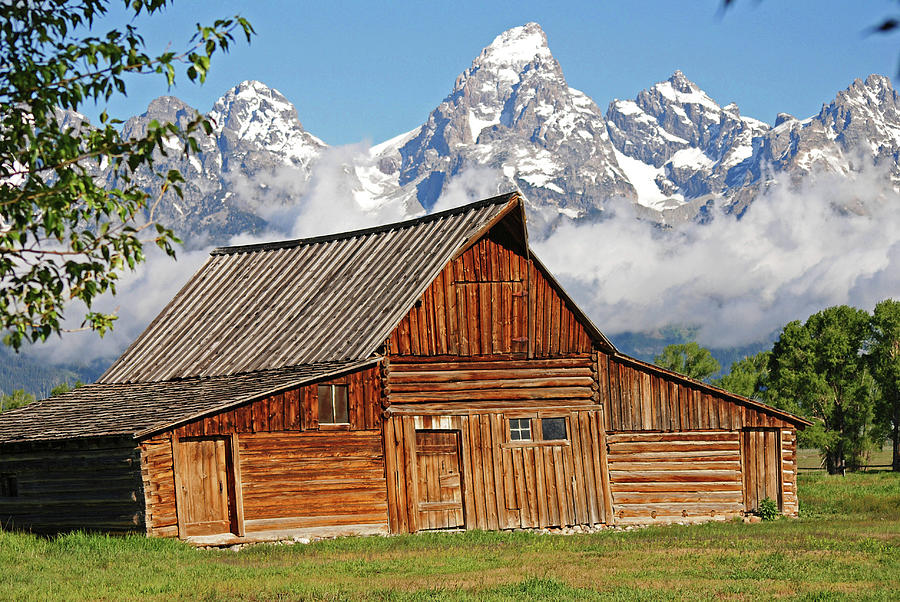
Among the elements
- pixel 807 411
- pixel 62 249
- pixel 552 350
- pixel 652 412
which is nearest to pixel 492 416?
pixel 552 350

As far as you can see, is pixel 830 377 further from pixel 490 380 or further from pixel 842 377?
pixel 490 380

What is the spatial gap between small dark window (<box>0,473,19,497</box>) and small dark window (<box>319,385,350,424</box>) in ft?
26.7

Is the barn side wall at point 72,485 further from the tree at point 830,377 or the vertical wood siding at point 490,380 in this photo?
the tree at point 830,377

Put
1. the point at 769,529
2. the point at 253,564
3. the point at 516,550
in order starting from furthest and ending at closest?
the point at 769,529
the point at 516,550
the point at 253,564

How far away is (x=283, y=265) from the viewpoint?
37.8m

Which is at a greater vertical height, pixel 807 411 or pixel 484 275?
pixel 484 275

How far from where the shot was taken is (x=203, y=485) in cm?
2839

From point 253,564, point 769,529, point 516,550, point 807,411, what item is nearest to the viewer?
point 253,564

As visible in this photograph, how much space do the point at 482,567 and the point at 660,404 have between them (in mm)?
12800

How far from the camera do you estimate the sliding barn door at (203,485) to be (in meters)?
28.0

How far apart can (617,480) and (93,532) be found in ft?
45.2

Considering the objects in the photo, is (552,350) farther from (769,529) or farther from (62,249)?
(62,249)

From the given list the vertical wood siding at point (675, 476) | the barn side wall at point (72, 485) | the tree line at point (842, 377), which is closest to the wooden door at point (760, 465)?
the vertical wood siding at point (675, 476)

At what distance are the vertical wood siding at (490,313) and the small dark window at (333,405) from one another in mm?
1939
